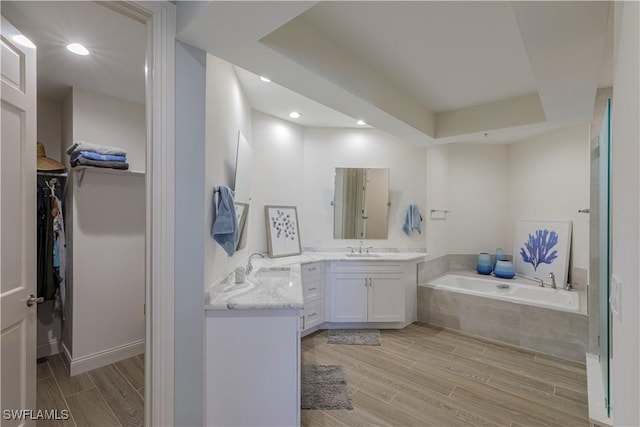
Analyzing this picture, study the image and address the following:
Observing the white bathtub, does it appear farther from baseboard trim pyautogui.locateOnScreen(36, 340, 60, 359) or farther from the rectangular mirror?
baseboard trim pyautogui.locateOnScreen(36, 340, 60, 359)

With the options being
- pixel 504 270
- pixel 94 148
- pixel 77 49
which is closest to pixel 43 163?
pixel 94 148

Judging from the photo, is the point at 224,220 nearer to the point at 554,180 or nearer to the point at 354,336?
the point at 354,336

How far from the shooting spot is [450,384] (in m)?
2.33

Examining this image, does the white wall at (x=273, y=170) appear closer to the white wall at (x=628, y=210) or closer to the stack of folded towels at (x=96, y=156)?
the stack of folded towels at (x=96, y=156)

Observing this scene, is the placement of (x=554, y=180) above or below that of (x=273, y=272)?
above

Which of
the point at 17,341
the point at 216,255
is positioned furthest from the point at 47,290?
the point at 216,255

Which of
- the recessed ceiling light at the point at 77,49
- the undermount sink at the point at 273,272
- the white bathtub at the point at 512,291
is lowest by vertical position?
the white bathtub at the point at 512,291

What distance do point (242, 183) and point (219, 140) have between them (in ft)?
1.68

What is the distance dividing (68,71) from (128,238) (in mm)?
1471

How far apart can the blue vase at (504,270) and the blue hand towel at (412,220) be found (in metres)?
1.30

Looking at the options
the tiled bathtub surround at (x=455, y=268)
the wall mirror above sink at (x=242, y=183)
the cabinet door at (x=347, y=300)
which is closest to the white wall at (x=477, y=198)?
the tiled bathtub surround at (x=455, y=268)

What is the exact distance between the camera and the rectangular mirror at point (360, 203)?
3848mm

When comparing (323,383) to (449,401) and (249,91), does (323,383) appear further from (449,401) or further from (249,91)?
(249,91)

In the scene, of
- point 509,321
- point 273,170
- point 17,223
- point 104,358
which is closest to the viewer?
point 17,223
